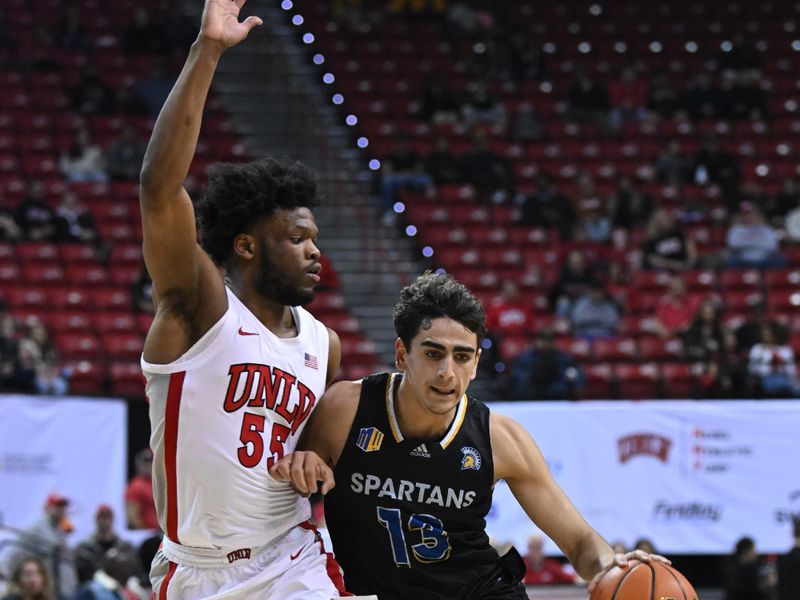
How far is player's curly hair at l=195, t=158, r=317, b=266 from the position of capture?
428 centimetres

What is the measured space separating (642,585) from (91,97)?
14242mm

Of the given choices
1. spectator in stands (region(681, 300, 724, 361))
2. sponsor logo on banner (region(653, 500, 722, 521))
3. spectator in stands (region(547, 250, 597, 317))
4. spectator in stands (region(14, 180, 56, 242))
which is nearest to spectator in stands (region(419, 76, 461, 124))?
spectator in stands (region(547, 250, 597, 317))

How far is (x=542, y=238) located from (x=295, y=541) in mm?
11498

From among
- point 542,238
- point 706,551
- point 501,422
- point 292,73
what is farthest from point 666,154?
point 501,422

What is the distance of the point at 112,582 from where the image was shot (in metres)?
8.47

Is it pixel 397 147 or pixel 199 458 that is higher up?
pixel 397 147

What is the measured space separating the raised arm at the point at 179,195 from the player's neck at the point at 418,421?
83cm

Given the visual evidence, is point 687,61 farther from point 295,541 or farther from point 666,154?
point 295,541

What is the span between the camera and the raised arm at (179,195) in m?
3.74

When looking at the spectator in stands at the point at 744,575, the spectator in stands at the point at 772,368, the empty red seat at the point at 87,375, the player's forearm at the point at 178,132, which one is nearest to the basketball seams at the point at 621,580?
the player's forearm at the point at 178,132

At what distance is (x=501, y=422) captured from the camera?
4566mm

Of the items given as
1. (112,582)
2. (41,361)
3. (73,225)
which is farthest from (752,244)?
(112,582)

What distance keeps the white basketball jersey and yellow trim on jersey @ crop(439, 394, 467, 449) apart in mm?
504

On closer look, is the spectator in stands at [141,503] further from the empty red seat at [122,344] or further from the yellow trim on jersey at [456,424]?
the yellow trim on jersey at [456,424]
